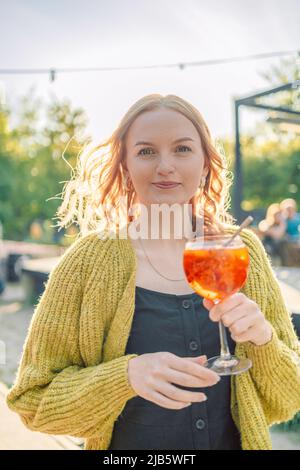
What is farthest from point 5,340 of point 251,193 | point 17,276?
point 251,193

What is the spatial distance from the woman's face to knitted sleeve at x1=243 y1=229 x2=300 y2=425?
0.93ft

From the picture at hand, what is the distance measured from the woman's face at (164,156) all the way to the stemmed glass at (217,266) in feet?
0.72

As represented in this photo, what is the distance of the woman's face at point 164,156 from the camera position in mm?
1323

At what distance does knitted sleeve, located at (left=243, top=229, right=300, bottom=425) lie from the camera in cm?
131

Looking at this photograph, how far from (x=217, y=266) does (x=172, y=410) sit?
44 centimetres

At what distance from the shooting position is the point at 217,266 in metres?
1.14

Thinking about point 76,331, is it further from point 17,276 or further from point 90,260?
point 17,276

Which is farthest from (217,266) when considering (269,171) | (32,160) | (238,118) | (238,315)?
(269,171)

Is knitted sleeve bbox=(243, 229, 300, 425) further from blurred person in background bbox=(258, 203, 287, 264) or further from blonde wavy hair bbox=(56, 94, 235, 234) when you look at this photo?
blurred person in background bbox=(258, 203, 287, 264)

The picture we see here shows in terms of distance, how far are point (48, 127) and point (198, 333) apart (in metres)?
23.2

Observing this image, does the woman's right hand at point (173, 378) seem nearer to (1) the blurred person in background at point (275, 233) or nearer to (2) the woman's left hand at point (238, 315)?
(2) the woman's left hand at point (238, 315)

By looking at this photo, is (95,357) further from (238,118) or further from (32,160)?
(32,160)

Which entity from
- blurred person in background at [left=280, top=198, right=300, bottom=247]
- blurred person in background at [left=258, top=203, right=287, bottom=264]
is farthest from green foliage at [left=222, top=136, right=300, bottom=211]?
→ blurred person in background at [left=258, top=203, right=287, bottom=264]

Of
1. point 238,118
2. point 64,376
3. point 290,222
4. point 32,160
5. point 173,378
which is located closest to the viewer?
point 173,378
